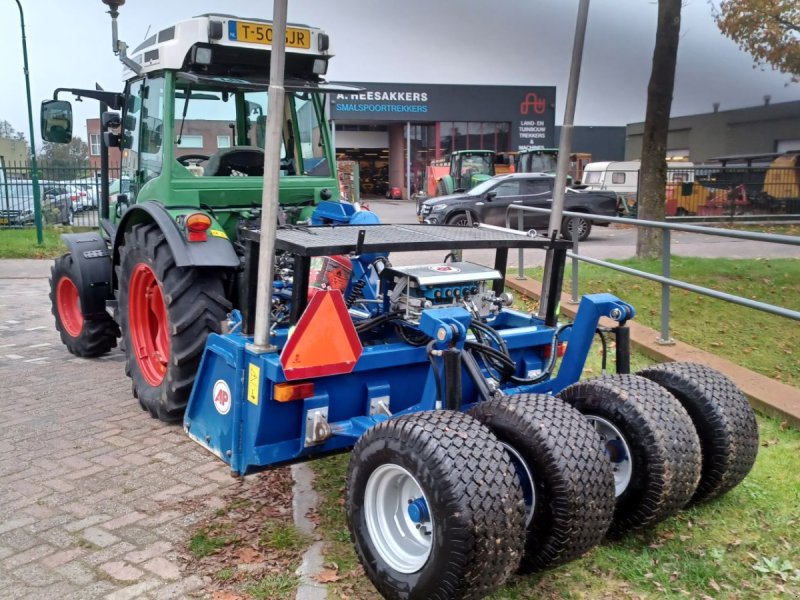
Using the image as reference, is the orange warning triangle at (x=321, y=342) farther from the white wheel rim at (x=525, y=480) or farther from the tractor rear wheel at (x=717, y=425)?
the tractor rear wheel at (x=717, y=425)

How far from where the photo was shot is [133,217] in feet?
18.6

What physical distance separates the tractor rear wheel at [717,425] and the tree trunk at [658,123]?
303 inches

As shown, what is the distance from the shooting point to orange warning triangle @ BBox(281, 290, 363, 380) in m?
3.39

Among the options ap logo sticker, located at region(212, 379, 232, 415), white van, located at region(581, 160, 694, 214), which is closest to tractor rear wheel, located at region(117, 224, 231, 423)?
ap logo sticker, located at region(212, 379, 232, 415)

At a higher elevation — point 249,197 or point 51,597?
point 249,197

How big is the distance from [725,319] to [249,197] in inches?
195

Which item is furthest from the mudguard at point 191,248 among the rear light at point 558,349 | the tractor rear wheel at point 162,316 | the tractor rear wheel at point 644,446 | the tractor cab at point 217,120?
the tractor rear wheel at point 644,446

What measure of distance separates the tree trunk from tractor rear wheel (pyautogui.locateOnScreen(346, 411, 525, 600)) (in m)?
8.87

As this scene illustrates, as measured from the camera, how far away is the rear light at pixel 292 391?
3486 millimetres

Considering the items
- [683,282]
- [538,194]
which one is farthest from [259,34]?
[538,194]

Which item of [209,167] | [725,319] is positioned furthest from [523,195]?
[209,167]

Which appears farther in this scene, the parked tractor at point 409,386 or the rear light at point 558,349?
the rear light at point 558,349

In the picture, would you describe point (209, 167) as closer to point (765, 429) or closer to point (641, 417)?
point (641, 417)

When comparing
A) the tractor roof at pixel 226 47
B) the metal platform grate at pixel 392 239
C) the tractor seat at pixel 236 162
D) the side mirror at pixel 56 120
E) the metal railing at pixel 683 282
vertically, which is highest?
the tractor roof at pixel 226 47
